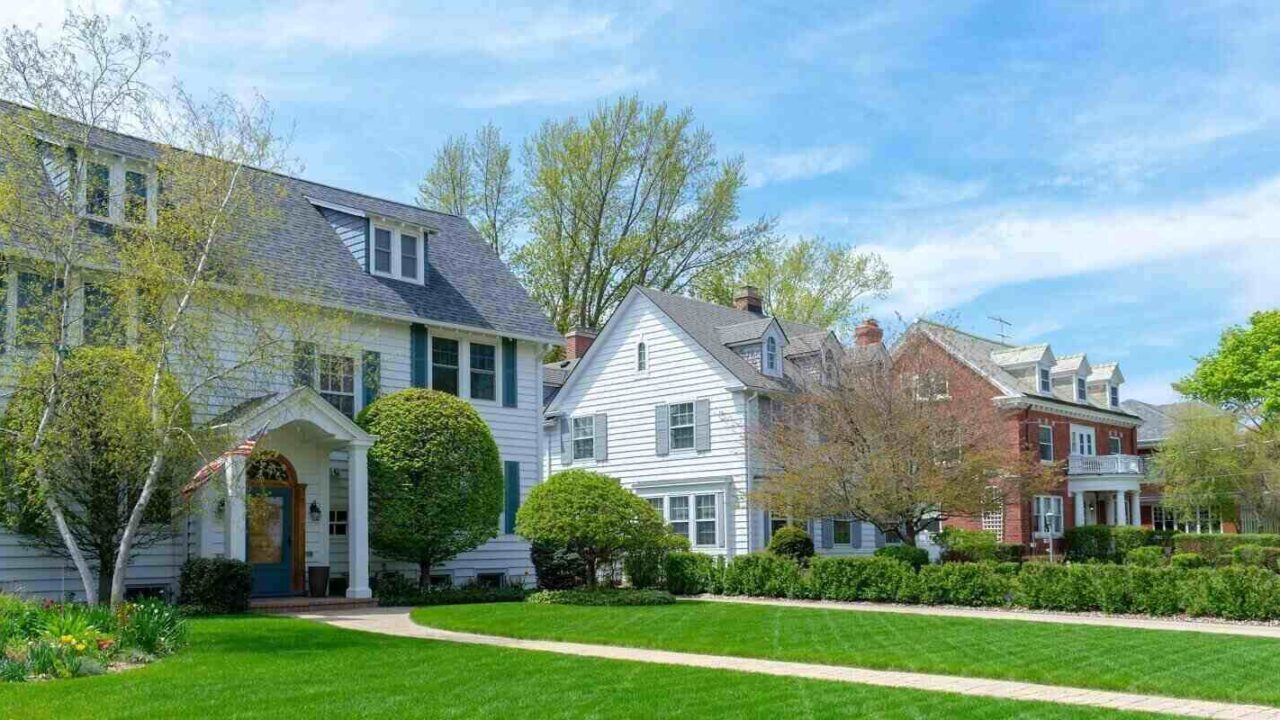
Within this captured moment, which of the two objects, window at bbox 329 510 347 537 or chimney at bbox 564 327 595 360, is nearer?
window at bbox 329 510 347 537

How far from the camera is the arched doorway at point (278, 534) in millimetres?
19625

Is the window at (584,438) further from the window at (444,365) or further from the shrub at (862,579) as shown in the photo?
the shrub at (862,579)

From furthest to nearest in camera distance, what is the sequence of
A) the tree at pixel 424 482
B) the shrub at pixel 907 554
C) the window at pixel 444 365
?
the window at pixel 444 365, the shrub at pixel 907 554, the tree at pixel 424 482

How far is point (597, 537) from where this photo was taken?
2069cm

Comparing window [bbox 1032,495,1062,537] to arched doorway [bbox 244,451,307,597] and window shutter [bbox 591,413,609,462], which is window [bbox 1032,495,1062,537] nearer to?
window shutter [bbox 591,413,609,462]

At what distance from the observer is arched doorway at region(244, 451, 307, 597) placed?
19625 millimetres

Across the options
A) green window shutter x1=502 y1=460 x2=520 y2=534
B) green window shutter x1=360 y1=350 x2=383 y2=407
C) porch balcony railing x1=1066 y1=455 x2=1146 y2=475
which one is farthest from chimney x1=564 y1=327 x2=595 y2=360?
porch balcony railing x1=1066 y1=455 x2=1146 y2=475

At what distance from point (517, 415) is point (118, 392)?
36.0 feet

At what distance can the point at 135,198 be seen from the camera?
14.8 m

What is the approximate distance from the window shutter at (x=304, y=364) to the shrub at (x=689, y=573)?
8575mm

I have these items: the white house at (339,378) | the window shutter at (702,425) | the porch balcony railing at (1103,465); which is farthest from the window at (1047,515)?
the white house at (339,378)

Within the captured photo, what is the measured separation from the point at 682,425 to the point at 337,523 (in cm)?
1168

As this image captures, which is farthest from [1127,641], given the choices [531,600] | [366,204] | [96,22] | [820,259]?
[820,259]

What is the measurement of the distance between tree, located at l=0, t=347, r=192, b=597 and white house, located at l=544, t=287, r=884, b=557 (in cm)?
1548
